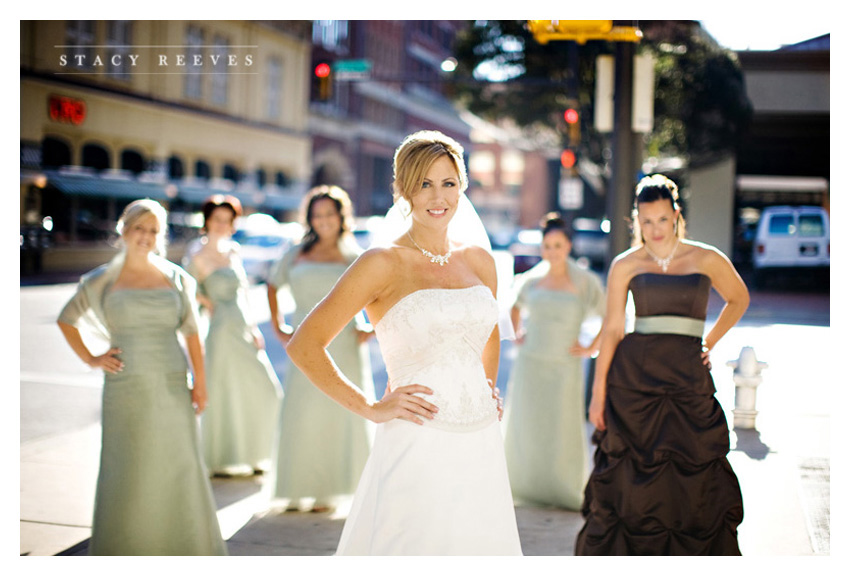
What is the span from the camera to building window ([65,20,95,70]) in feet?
17.8

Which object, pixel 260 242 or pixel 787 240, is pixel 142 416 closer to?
pixel 787 240

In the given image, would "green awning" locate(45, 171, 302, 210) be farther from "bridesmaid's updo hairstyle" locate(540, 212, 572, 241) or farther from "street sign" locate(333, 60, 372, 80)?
"bridesmaid's updo hairstyle" locate(540, 212, 572, 241)

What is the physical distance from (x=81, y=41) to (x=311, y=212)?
1.76 m

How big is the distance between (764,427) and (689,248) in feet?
Answer: 9.58

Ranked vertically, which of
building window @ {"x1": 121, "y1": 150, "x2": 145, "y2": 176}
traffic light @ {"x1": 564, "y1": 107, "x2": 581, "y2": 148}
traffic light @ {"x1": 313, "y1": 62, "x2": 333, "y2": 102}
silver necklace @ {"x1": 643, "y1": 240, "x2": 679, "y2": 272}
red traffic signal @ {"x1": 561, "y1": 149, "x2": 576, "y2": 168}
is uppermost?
traffic light @ {"x1": 313, "y1": 62, "x2": 333, "y2": 102}

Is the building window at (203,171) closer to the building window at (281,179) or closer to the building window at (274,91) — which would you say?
the building window at (274,91)

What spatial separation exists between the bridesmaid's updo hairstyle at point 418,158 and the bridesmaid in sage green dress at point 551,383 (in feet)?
9.85

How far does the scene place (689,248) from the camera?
4.68 metres

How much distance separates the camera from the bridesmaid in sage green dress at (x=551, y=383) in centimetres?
621

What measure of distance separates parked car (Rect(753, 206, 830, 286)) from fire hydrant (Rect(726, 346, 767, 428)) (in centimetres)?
100

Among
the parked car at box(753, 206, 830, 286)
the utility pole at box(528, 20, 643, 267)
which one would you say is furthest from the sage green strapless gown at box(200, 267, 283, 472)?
the parked car at box(753, 206, 830, 286)

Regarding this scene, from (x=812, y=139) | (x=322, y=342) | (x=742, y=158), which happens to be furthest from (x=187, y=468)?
(x=742, y=158)

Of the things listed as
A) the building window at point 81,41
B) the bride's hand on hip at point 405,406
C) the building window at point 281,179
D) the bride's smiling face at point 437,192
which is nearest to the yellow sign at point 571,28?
the building window at point 81,41

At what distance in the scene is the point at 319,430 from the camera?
6.20m
